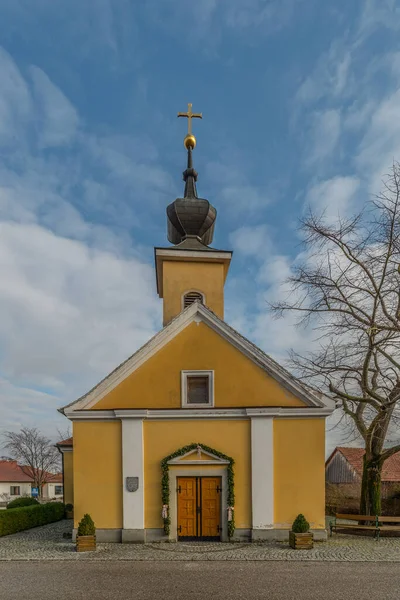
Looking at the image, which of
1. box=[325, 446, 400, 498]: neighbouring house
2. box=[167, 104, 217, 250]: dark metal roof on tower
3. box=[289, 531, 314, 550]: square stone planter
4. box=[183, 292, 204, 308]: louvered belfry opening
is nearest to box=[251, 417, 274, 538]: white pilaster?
box=[289, 531, 314, 550]: square stone planter

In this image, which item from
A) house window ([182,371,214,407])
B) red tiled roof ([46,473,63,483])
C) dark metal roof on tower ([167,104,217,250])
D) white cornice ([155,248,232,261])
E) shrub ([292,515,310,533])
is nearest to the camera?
shrub ([292,515,310,533])

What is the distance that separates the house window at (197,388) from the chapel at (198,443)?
3 centimetres

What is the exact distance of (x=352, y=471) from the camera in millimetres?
39375

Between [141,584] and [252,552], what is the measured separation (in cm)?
384

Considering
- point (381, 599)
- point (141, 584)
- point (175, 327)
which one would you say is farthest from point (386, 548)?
point (175, 327)

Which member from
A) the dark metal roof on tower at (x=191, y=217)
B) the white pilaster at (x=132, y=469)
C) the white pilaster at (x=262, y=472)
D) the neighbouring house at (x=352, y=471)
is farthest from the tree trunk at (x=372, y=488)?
the neighbouring house at (x=352, y=471)

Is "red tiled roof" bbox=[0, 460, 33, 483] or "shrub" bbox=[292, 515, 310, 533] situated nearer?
"shrub" bbox=[292, 515, 310, 533]

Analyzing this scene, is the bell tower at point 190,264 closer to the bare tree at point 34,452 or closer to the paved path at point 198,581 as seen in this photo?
the paved path at point 198,581

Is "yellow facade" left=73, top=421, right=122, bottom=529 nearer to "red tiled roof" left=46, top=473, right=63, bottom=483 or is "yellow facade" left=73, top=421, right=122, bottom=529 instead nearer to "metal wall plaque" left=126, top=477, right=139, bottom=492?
"metal wall plaque" left=126, top=477, right=139, bottom=492

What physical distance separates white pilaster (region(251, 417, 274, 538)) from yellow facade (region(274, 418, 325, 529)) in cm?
20

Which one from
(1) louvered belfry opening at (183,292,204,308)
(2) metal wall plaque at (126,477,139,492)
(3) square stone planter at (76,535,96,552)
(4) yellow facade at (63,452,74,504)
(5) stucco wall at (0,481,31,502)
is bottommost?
(5) stucco wall at (0,481,31,502)

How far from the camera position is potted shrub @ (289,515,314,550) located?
12.3 meters

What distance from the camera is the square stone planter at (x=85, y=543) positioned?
40.2 ft

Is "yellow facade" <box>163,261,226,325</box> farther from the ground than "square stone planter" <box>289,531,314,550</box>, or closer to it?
farther from the ground
